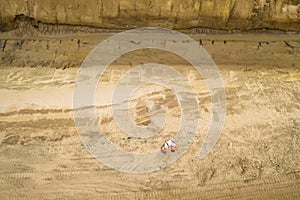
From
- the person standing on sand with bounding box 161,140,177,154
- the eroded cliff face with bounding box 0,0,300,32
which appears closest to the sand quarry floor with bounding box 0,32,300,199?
the person standing on sand with bounding box 161,140,177,154

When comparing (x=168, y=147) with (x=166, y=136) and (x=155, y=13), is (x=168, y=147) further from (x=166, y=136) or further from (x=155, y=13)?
(x=155, y=13)

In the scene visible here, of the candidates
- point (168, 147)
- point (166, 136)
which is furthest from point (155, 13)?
point (168, 147)

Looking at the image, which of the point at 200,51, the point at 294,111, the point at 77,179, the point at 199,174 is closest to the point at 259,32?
the point at 200,51

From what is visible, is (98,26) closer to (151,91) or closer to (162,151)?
(151,91)

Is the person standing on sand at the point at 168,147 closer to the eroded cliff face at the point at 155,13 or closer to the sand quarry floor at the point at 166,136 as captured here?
the sand quarry floor at the point at 166,136

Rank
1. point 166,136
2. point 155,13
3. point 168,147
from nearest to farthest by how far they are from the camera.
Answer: point 168,147 → point 166,136 → point 155,13

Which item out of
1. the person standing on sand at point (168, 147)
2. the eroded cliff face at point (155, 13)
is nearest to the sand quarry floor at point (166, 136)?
the person standing on sand at point (168, 147)

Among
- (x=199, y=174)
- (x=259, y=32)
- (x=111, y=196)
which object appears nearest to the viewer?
(x=111, y=196)
